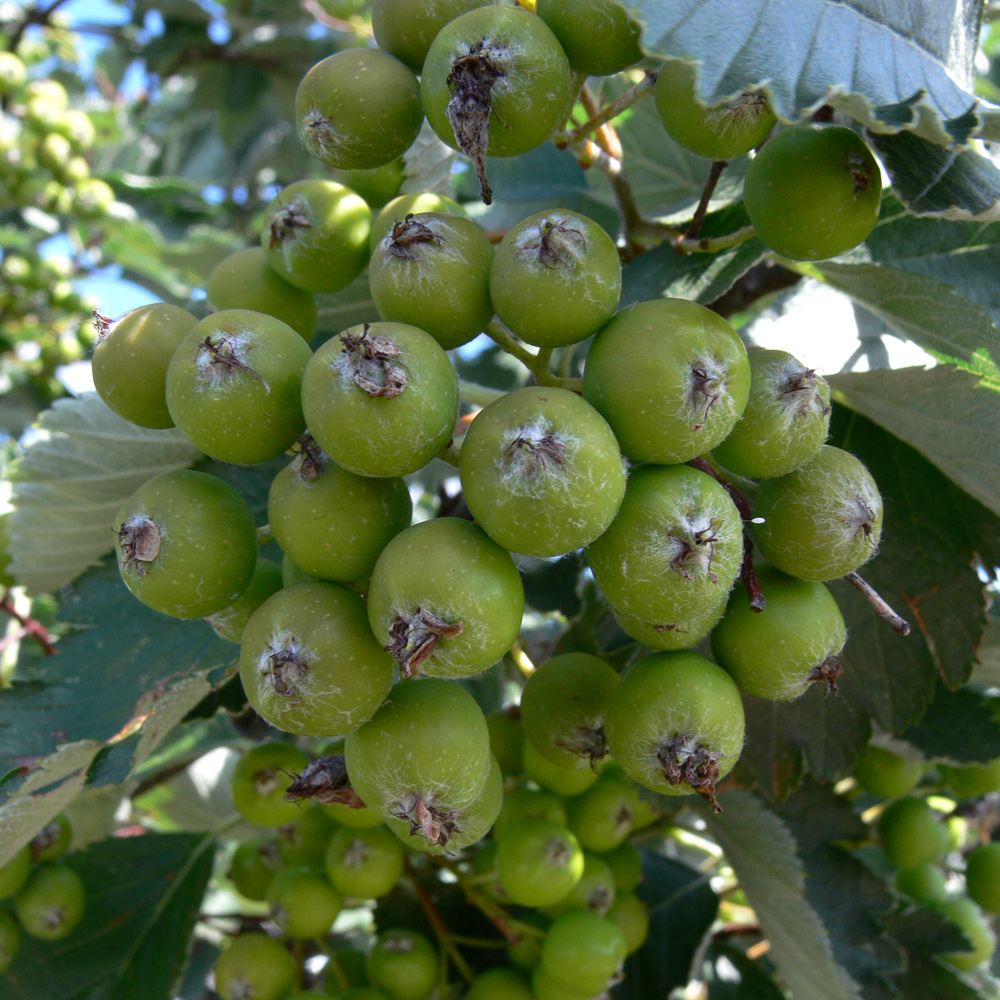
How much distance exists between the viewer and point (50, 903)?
2014 mm

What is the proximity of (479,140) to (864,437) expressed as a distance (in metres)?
1.09

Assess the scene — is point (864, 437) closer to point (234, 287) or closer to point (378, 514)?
point (378, 514)

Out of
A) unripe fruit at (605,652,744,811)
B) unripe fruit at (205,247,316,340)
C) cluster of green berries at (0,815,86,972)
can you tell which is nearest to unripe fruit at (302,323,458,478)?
unripe fruit at (605,652,744,811)

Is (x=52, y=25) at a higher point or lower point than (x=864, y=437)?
lower

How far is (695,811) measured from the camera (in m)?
1.97

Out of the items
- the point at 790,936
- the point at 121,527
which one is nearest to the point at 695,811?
the point at 790,936

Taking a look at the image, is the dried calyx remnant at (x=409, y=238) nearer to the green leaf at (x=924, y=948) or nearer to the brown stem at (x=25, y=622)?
the brown stem at (x=25, y=622)

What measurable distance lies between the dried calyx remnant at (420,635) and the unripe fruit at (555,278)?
1.38 ft

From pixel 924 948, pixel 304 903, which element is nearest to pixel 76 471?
pixel 304 903

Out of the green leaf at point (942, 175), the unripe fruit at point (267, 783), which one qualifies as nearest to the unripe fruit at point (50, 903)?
the unripe fruit at point (267, 783)

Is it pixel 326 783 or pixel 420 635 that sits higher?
pixel 420 635

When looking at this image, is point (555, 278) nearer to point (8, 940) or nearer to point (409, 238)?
point (409, 238)

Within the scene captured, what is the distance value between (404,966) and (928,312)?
1663mm

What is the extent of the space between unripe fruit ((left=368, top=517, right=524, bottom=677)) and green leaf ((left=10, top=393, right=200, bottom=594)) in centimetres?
107
